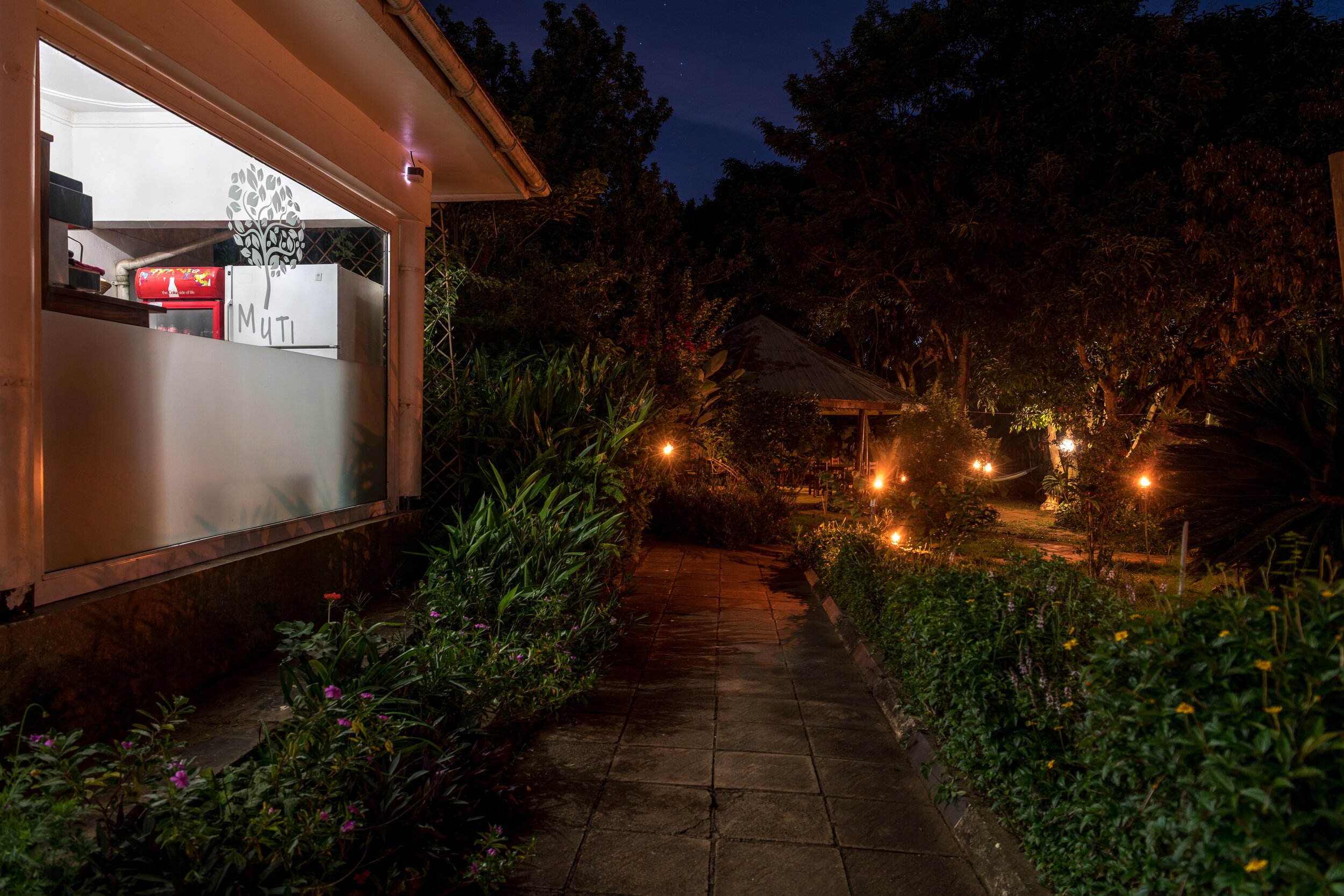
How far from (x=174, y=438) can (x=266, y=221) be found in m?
1.75

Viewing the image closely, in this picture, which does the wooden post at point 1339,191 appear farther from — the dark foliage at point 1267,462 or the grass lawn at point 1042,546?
the grass lawn at point 1042,546

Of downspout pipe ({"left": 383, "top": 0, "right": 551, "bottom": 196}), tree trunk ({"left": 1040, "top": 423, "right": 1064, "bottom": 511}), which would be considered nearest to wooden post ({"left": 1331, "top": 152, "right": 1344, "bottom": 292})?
downspout pipe ({"left": 383, "top": 0, "right": 551, "bottom": 196})

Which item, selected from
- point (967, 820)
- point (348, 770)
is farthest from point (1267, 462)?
point (348, 770)

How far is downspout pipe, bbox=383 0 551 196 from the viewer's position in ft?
13.2

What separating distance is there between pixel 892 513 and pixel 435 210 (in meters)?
6.31

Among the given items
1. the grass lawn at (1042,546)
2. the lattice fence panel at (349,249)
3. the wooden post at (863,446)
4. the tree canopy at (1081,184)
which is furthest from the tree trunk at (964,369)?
the lattice fence panel at (349,249)

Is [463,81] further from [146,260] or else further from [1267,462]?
[1267,462]

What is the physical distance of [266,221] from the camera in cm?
478

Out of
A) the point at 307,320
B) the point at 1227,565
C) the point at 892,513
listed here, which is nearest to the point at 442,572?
the point at 307,320

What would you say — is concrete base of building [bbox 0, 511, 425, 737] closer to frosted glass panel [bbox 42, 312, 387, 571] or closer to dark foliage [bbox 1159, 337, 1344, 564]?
frosted glass panel [bbox 42, 312, 387, 571]

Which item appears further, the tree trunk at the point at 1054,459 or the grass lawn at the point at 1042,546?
the tree trunk at the point at 1054,459

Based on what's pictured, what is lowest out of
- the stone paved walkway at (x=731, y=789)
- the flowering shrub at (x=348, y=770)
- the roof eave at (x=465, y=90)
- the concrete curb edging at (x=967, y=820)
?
the stone paved walkway at (x=731, y=789)

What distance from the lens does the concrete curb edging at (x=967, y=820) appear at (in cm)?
273

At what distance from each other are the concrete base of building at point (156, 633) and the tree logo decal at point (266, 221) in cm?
171
